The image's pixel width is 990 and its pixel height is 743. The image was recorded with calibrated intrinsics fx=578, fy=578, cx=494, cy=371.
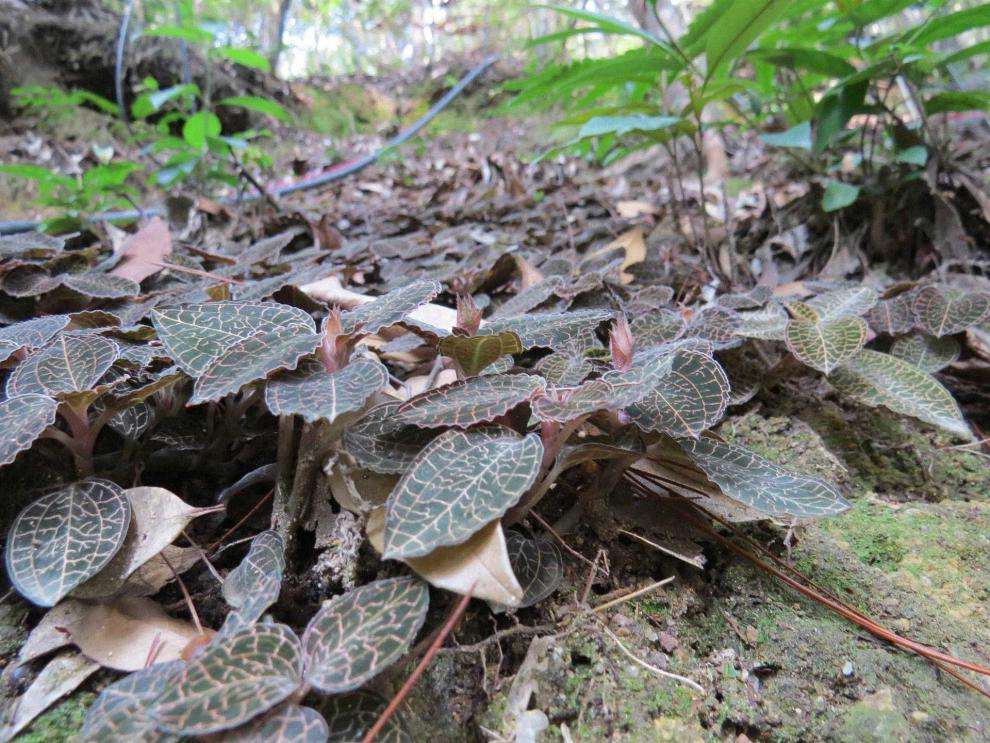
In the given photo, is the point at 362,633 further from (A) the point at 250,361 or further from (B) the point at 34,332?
(B) the point at 34,332

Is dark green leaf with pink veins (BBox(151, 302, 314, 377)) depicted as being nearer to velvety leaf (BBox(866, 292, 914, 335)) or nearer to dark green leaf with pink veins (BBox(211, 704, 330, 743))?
dark green leaf with pink veins (BBox(211, 704, 330, 743))

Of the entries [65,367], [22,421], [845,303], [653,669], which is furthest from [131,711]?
[845,303]

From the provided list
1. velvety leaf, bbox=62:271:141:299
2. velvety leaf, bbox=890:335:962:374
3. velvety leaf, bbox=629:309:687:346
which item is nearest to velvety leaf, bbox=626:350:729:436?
velvety leaf, bbox=629:309:687:346

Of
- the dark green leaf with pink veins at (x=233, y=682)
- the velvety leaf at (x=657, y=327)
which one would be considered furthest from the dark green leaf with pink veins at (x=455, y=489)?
the velvety leaf at (x=657, y=327)

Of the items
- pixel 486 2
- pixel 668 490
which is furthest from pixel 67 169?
pixel 486 2

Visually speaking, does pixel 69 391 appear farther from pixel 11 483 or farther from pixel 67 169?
pixel 67 169

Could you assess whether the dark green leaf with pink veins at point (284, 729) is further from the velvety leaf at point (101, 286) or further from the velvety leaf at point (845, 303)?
the velvety leaf at point (845, 303)
